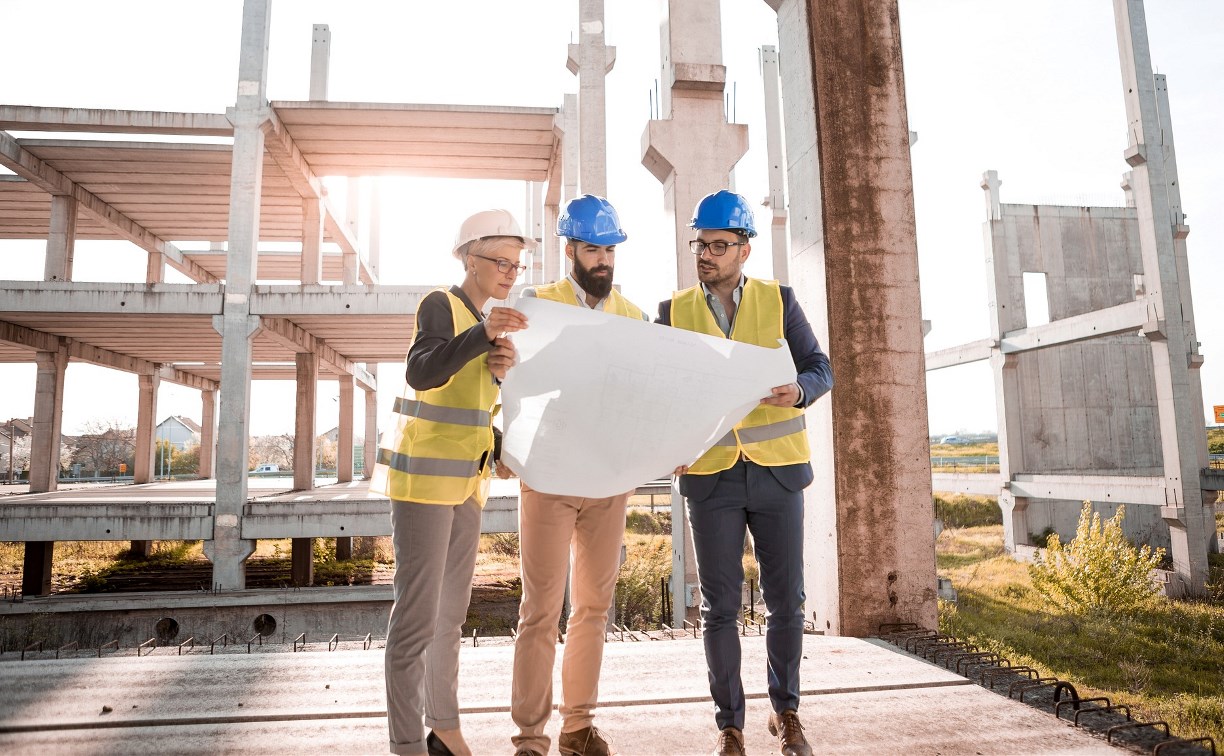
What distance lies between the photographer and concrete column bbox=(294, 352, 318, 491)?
19.4 meters

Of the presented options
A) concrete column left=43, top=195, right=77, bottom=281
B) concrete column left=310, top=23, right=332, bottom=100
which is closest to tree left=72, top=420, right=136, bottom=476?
concrete column left=43, top=195, right=77, bottom=281

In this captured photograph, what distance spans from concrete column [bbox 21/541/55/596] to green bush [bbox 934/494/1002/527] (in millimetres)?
27887

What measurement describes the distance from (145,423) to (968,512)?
31757mm

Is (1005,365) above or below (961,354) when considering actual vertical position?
below

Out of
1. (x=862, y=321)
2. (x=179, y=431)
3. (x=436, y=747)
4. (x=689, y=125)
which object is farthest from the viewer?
(x=179, y=431)

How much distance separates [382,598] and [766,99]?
16438 mm

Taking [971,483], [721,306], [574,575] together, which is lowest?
[971,483]

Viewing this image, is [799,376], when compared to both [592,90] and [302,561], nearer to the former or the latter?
[592,90]

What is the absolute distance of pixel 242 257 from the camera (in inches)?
572

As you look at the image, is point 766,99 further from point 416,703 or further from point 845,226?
point 416,703

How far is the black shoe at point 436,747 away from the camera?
7.47ft

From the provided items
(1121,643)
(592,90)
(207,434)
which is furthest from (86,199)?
(1121,643)

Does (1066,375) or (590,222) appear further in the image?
(1066,375)

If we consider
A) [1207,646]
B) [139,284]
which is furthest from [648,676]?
[139,284]
